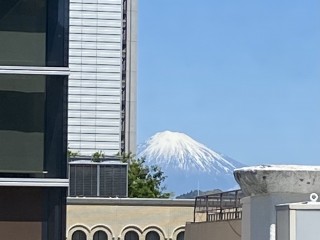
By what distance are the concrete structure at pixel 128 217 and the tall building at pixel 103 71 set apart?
75699 millimetres

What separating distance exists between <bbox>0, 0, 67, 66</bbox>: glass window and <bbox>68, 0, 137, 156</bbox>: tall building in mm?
97624

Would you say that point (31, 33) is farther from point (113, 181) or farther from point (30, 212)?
point (113, 181)

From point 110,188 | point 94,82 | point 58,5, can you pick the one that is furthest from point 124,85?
point 58,5

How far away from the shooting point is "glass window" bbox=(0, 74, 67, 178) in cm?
1173

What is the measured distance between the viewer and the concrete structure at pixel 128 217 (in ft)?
110

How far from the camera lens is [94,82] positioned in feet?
377

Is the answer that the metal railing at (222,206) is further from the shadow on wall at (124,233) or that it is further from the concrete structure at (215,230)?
the shadow on wall at (124,233)

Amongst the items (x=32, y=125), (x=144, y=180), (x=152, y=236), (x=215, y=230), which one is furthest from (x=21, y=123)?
(x=144, y=180)

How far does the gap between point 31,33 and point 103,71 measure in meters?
102

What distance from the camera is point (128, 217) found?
33750 millimetres

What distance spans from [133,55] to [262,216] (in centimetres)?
10700

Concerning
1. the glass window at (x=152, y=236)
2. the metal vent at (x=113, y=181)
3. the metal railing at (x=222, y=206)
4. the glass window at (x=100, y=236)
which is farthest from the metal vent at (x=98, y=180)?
the metal railing at (x=222, y=206)

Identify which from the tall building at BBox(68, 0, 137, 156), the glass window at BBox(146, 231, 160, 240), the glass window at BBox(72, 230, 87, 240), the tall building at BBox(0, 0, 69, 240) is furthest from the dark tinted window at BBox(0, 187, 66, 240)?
the tall building at BBox(68, 0, 137, 156)

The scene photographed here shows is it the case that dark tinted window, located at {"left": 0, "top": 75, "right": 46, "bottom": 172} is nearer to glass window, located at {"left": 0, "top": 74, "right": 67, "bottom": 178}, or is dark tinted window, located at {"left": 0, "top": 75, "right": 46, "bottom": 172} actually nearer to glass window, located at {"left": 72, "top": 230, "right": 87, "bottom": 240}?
glass window, located at {"left": 0, "top": 74, "right": 67, "bottom": 178}
